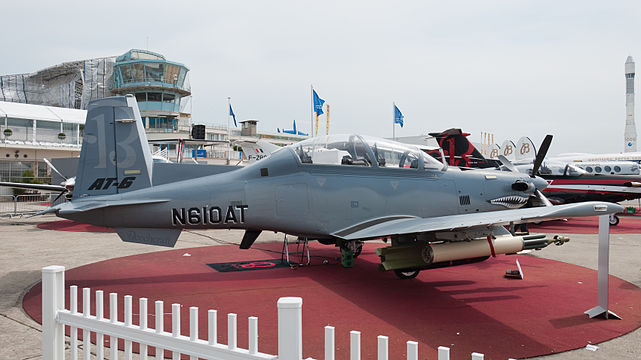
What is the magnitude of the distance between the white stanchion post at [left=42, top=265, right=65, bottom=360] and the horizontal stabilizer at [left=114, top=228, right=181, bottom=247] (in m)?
3.54

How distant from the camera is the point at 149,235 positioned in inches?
273

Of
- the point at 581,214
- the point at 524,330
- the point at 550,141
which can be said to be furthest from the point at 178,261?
the point at 550,141

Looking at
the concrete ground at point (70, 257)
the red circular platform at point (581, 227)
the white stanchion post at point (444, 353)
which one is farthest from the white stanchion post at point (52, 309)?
the red circular platform at point (581, 227)

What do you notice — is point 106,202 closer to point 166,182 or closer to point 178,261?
point 166,182

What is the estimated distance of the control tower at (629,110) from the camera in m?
100

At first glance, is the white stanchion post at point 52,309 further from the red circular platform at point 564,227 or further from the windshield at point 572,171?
the windshield at point 572,171

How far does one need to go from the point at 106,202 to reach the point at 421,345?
528cm

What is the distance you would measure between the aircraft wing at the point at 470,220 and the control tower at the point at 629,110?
116m

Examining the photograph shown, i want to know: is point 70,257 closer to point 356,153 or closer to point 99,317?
point 356,153

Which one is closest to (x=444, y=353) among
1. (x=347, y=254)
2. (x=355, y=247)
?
(x=347, y=254)

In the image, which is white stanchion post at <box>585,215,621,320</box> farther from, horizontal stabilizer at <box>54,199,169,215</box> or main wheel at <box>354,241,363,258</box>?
horizontal stabilizer at <box>54,199,169,215</box>

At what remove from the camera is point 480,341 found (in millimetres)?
4859

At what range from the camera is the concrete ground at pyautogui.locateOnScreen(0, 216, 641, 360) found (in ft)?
15.3

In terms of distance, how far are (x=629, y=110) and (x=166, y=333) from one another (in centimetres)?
13344
